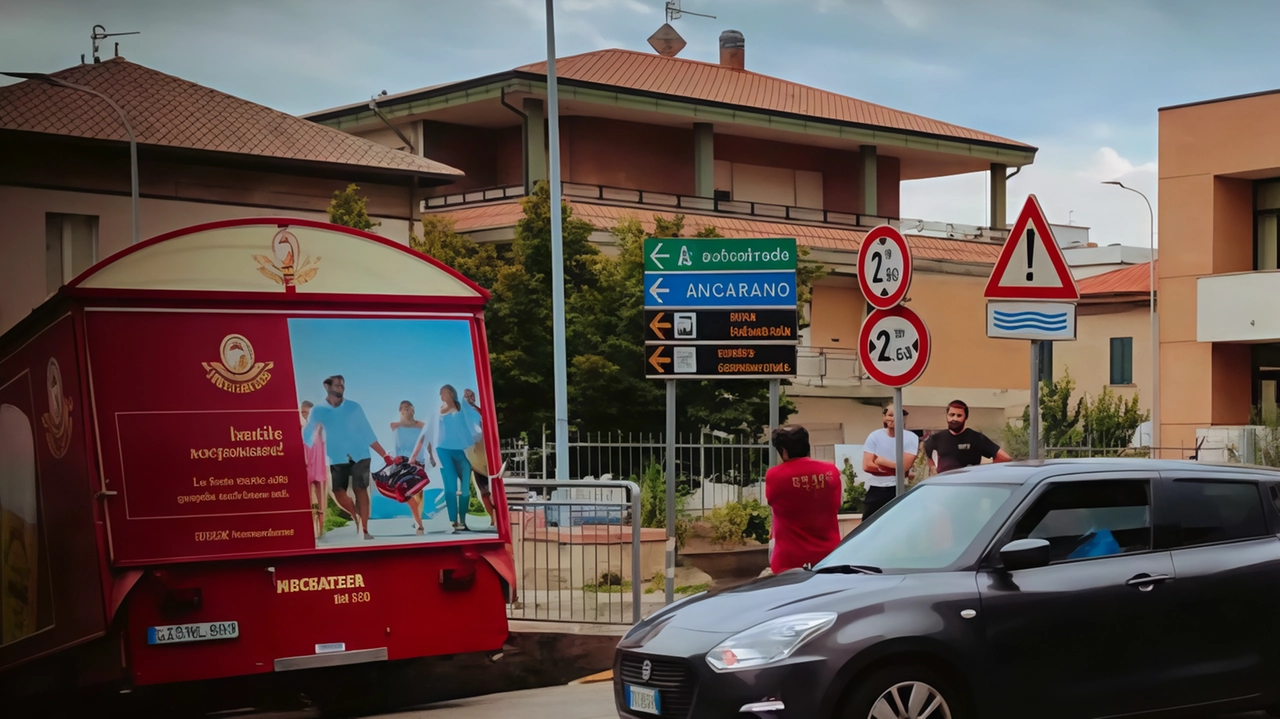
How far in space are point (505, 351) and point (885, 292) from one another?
21.6m

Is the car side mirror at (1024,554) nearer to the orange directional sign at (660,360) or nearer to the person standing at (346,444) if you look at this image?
the person standing at (346,444)

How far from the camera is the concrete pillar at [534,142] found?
40.9 meters

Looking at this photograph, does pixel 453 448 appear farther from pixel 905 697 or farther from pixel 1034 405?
pixel 905 697

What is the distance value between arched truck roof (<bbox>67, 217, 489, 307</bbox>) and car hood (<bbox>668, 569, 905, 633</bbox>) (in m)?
3.11

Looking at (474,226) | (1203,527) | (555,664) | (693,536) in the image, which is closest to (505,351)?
(474,226)

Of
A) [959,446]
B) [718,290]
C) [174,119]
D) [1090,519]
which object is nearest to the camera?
[1090,519]

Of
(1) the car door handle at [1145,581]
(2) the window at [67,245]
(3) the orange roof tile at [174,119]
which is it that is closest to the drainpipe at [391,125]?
(3) the orange roof tile at [174,119]

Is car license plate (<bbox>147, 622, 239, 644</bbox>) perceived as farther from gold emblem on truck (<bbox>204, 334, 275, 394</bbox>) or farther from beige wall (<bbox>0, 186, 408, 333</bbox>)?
beige wall (<bbox>0, 186, 408, 333</bbox>)

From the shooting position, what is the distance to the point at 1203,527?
24.1 feet

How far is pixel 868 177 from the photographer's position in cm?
4934

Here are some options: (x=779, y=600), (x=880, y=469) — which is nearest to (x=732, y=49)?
(x=880, y=469)

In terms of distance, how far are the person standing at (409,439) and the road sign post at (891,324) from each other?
3131 mm

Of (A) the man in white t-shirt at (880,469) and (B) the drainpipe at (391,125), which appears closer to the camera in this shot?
(A) the man in white t-shirt at (880,469)

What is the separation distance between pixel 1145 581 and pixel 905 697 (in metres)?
1.48
